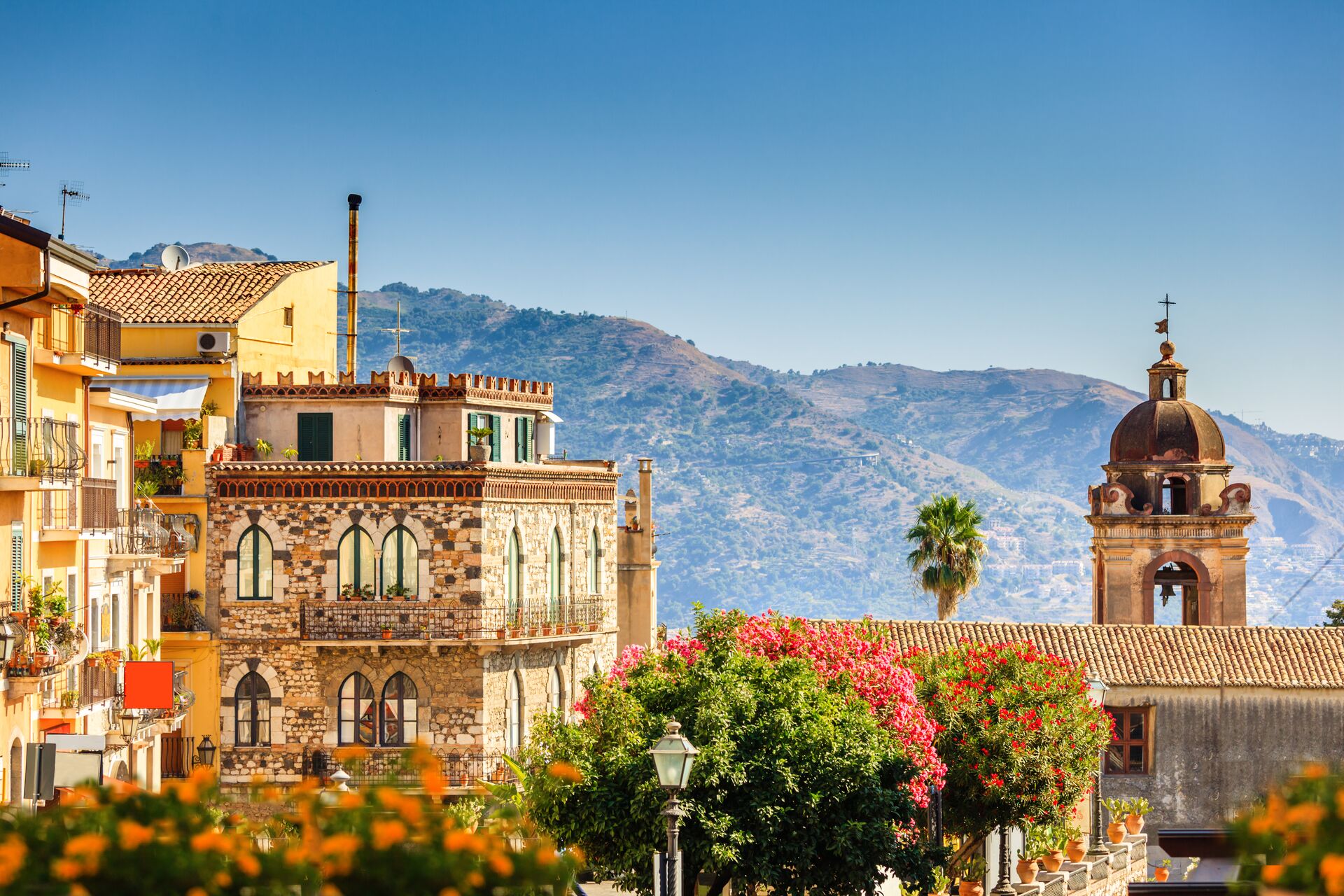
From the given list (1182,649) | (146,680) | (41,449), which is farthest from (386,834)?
(1182,649)

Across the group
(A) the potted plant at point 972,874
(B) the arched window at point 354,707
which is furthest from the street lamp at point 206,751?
(A) the potted plant at point 972,874

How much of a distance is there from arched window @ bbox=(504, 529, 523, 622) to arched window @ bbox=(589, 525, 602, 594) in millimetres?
4193

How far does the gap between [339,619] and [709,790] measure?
1699cm

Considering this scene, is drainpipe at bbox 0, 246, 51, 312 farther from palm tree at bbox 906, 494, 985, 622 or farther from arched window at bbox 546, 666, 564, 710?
palm tree at bbox 906, 494, 985, 622

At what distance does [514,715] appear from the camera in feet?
142

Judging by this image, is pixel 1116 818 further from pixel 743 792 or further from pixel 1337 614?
pixel 1337 614

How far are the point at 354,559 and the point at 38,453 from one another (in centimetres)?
1539

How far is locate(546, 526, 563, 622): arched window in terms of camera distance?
147ft

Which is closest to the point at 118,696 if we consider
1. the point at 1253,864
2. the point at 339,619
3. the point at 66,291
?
the point at 66,291

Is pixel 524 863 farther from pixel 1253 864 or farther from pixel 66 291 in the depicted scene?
pixel 66 291

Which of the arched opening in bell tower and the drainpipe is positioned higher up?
the drainpipe

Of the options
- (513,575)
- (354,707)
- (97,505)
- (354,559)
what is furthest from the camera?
(513,575)

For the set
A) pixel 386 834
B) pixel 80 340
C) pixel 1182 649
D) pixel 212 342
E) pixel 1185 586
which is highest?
pixel 212 342

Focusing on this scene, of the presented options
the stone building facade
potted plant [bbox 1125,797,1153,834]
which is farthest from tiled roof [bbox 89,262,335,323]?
potted plant [bbox 1125,797,1153,834]
